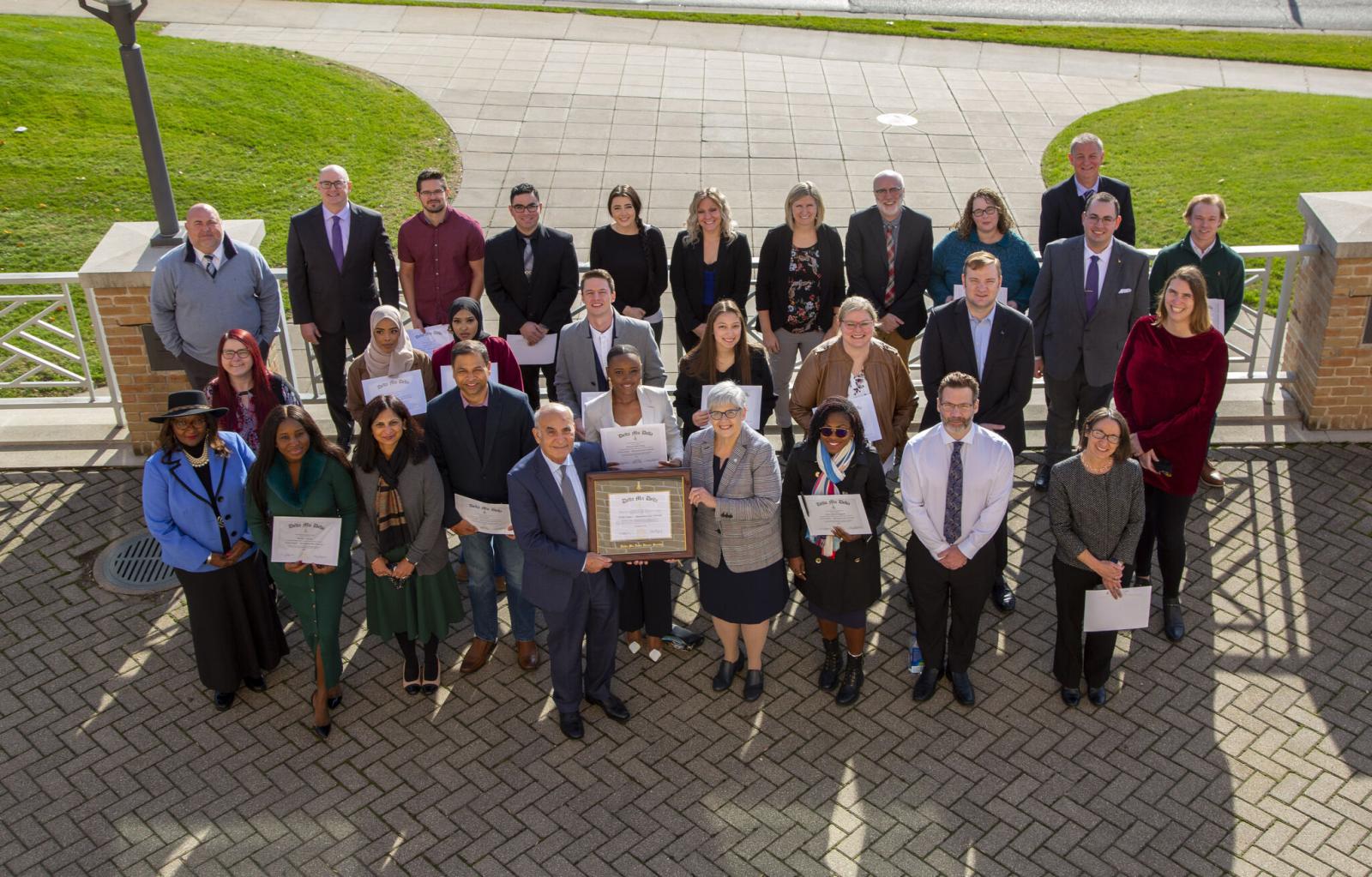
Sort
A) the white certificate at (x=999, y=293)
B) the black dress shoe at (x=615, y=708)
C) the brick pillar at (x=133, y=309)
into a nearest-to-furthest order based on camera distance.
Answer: the black dress shoe at (x=615, y=708), the white certificate at (x=999, y=293), the brick pillar at (x=133, y=309)

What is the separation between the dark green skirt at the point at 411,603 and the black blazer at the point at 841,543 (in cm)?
199

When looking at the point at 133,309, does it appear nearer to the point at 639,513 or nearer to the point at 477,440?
the point at 477,440

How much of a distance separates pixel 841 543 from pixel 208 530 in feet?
11.6

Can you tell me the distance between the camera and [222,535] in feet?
24.1

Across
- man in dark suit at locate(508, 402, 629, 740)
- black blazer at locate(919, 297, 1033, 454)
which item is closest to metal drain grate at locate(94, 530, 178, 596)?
man in dark suit at locate(508, 402, 629, 740)

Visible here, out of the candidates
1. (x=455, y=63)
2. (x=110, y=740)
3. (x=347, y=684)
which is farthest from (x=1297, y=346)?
(x=455, y=63)

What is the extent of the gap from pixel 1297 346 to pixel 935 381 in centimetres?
393

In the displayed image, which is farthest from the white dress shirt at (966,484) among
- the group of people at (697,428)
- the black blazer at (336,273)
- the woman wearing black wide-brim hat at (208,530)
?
the black blazer at (336,273)

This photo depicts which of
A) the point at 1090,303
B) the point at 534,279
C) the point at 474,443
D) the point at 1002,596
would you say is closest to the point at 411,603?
the point at 474,443

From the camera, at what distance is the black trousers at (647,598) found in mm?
7773

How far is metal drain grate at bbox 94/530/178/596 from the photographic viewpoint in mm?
8570

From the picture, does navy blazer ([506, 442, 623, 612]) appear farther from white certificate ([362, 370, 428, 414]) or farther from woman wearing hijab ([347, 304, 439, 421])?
woman wearing hijab ([347, 304, 439, 421])

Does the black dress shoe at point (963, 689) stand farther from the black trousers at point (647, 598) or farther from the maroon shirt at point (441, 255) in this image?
the maroon shirt at point (441, 255)

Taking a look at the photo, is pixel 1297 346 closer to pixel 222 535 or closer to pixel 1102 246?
pixel 1102 246
